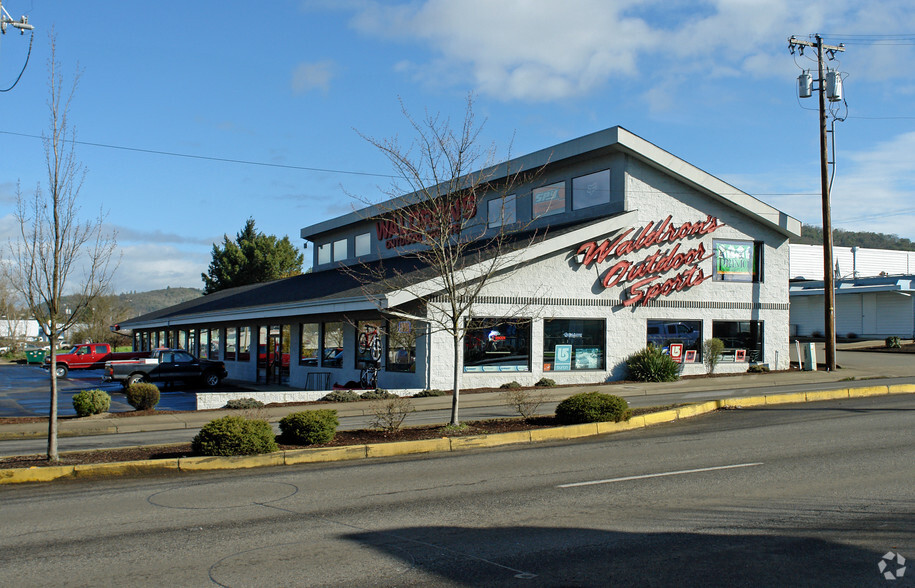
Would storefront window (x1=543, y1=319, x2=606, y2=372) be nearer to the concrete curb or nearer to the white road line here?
the concrete curb

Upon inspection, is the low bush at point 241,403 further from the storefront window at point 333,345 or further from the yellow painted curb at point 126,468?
the yellow painted curb at point 126,468

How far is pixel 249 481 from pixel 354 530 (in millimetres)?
3428

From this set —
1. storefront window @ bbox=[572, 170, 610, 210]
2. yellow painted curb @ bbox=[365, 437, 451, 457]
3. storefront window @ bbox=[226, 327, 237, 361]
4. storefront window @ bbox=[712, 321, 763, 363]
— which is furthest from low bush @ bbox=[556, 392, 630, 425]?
storefront window @ bbox=[226, 327, 237, 361]

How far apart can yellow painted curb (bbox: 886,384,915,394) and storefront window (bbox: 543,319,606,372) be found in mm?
8998

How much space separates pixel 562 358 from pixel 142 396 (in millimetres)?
13453

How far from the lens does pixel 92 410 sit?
1994 cm

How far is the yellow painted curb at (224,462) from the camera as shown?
1129 centimetres

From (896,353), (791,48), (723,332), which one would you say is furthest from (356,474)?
(896,353)

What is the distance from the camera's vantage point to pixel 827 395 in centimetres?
1925

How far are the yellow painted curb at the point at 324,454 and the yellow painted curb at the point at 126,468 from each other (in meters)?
1.74

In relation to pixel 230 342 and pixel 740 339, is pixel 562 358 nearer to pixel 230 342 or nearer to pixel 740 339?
pixel 740 339

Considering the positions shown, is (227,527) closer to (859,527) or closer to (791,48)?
(859,527)

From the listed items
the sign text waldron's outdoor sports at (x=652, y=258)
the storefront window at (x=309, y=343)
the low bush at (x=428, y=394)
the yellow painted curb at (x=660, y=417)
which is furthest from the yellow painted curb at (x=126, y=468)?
the storefront window at (x=309, y=343)

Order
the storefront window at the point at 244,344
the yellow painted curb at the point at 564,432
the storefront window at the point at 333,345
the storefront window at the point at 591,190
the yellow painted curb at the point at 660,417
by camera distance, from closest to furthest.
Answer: the yellow painted curb at the point at 564,432 → the yellow painted curb at the point at 660,417 → the storefront window at the point at 591,190 → the storefront window at the point at 333,345 → the storefront window at the point at 244,344
